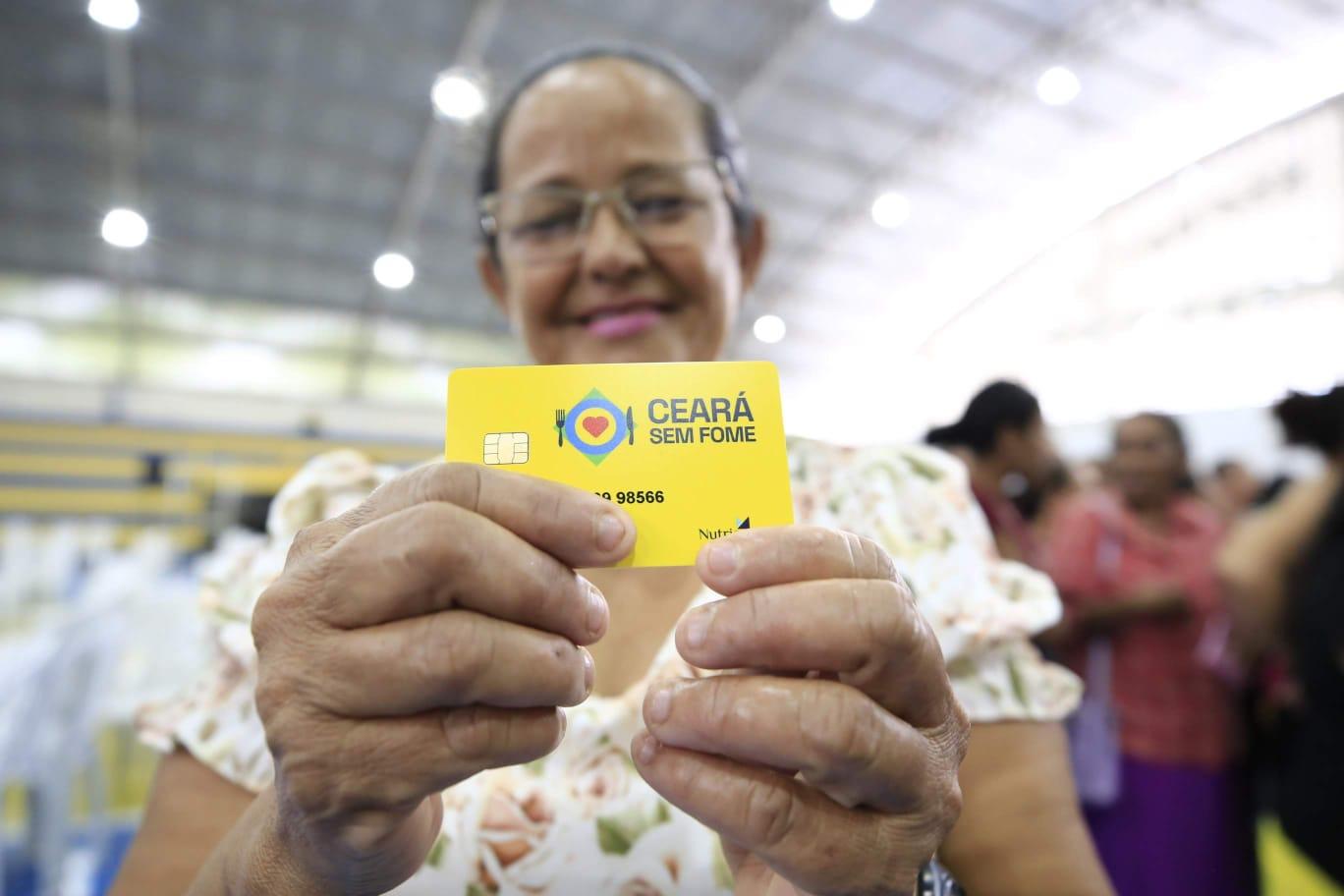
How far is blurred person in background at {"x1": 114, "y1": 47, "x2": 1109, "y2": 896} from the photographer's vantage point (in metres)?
0.45

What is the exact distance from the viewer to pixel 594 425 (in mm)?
544

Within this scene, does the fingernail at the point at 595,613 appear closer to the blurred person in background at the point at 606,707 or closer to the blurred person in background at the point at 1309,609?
the blurred person in background at the point at 606,707

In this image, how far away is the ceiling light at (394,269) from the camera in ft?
32.9

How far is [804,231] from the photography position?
39.1 feet

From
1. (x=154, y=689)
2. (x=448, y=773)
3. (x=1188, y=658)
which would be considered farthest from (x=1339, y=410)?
(x=154, y=689)

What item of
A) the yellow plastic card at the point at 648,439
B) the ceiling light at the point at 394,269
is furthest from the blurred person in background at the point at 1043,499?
the ceiling light at the point at 394,269

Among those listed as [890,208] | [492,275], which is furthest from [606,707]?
[890,208]

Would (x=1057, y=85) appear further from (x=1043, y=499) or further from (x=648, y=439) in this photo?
(x=648, y=439)

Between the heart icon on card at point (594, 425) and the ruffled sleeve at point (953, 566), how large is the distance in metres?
0.48

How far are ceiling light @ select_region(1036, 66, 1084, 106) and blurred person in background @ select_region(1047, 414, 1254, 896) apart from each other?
365 inches

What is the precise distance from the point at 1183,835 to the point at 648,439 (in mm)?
2223

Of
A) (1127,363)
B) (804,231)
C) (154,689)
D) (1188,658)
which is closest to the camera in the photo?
(1188,658)

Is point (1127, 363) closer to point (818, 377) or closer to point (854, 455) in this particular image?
point (818, 377)

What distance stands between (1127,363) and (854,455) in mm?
12303
